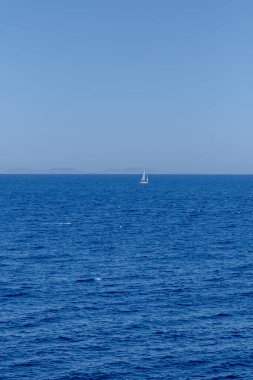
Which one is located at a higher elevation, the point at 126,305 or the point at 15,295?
the point at 15,295

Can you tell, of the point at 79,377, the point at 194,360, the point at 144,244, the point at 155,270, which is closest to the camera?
the point at 79,377

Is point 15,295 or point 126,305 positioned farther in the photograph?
point 15,295

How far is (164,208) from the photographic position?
650ft

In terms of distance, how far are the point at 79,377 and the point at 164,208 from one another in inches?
5988

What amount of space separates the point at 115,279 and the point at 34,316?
1931cm

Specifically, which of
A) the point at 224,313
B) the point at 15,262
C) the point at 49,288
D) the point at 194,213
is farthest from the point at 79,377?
the point at 194,213

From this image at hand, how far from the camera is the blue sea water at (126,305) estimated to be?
165 feet

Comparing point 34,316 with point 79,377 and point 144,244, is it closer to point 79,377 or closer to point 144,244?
point 79,377

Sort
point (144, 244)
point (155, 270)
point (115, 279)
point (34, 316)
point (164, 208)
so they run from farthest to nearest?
point (164, 208), point (144, 244), point (155, 270), point (115, 279), point (34, 316)

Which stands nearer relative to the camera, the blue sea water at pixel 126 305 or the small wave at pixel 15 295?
the blue sea water at pixel 126 305

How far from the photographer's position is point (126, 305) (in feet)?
217

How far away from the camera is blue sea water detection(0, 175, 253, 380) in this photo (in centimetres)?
5016

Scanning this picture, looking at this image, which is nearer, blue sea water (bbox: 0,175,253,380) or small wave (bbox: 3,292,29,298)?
blue sea water (bbox: 0,175,253,380)

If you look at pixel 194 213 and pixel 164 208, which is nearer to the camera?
pixel 194 213
